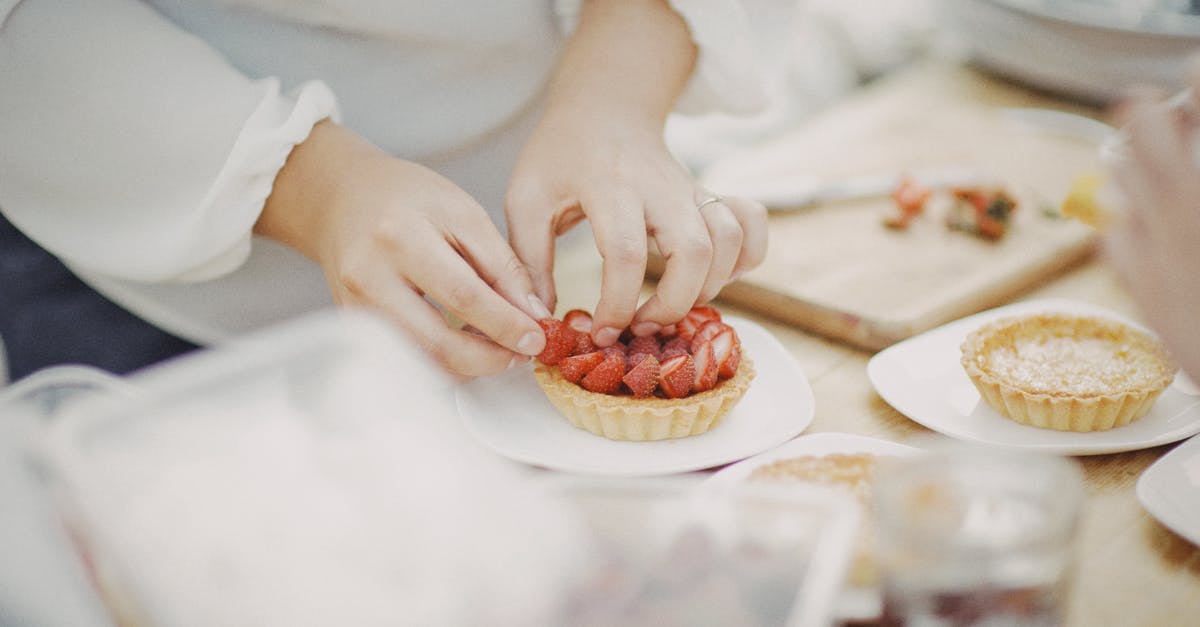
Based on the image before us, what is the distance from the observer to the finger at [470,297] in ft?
4.35

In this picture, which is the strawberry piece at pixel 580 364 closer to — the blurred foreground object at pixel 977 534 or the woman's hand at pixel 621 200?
the woman's hand at pixel 621 200

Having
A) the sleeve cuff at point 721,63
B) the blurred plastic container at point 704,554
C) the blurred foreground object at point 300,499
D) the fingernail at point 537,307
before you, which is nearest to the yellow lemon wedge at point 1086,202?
the sleeve cuff at point 721,63

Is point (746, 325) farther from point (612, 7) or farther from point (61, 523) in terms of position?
point (61, 523)

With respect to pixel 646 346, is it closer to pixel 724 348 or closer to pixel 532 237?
pixel 724 348

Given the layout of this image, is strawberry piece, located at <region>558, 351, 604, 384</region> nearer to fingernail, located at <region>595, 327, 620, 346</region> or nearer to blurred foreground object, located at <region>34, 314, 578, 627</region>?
fingernail, located at <region>595, 327, 620, 346</region>

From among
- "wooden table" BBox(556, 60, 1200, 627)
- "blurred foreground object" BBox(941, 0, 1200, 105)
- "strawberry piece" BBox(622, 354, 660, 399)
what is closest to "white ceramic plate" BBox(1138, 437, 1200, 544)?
"wooden table" BBox(556, 60, 1200, 627)

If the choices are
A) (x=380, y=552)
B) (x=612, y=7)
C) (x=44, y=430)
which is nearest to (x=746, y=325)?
(x=612, y=7)

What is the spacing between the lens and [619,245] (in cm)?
141

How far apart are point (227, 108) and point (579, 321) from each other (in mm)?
577

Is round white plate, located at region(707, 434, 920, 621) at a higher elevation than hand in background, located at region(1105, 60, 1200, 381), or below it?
below

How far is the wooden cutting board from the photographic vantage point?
181 centimetres

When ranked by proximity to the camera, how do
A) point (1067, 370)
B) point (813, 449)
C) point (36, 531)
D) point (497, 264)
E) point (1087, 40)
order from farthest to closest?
point (1087, 40)
point (1067, 370)
point (497, 264)
point (813, 449)
point (36, 531)

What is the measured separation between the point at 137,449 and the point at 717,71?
4.35ft

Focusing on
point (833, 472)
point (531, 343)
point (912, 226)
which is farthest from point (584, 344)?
point (912, 226)
